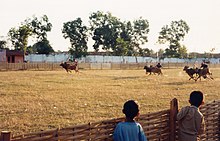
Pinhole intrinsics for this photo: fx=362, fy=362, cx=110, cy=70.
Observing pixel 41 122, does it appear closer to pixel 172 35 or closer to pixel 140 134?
pixel 140 134

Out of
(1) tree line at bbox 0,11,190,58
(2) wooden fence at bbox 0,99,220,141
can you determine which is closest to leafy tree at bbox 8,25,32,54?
(1) tree line at bbox 0,11,190,58

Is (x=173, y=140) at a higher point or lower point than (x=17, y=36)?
lower

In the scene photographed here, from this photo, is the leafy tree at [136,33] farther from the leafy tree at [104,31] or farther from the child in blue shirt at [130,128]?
the child in blue shirt at [130,128]

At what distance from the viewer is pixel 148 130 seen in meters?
6.53

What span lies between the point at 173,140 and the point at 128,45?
288 feet

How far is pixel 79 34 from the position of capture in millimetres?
90750

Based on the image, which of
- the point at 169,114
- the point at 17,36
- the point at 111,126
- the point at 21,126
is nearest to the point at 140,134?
the point at 111,126

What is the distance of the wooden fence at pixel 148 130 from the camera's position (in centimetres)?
484

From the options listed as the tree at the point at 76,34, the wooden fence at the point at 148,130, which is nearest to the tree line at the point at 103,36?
the tree at the point at 76,34

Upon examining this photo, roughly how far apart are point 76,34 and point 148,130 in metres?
85.3

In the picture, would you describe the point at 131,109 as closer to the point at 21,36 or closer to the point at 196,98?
the point at 196,98

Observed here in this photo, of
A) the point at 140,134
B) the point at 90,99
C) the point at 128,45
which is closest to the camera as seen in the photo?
the point at 140,134

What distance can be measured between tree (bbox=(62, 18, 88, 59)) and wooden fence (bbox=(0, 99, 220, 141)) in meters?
79.6

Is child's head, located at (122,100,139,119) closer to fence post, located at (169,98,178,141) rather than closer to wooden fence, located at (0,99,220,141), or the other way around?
wooden fence, located at (0,99,220,141)
